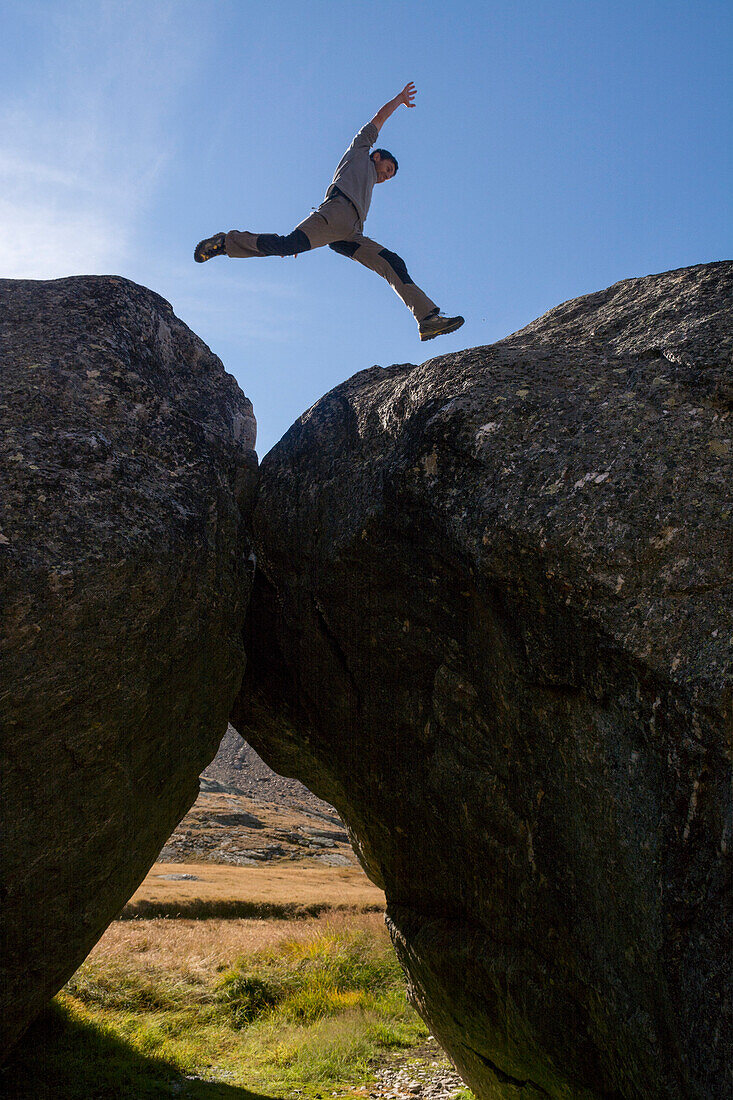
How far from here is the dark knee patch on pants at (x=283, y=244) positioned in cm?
919

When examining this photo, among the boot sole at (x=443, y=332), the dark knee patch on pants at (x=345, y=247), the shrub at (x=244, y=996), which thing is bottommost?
the shrub at (x=244, y=996)

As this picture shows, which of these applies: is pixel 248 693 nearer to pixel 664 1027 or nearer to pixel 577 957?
pixel 577 957

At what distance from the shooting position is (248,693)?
8.78 meters

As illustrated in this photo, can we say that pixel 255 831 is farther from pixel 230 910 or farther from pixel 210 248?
pixel 210 248

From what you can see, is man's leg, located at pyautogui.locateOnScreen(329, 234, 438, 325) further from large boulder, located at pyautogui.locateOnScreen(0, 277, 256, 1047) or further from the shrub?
the shrub

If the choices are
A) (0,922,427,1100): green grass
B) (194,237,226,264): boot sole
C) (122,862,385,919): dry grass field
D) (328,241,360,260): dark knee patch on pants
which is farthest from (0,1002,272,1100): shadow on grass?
(122,862,385,919): dry grass field

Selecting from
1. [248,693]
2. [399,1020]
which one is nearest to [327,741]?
[248,693]

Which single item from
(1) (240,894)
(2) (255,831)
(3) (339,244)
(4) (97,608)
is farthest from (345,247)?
(2) (255,831)

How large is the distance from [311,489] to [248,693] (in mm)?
2646

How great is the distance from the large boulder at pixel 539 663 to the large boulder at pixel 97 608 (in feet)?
4.15

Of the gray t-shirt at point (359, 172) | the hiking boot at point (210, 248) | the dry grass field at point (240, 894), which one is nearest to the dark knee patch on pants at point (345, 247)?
the gray t-shirt at point (359, 172)

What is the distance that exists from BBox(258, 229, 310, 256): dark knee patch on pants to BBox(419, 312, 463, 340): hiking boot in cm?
173

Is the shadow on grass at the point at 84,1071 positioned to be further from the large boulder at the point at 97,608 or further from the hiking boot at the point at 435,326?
the hiking boot at the point at 435,326

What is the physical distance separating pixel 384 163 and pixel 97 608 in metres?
7.66
